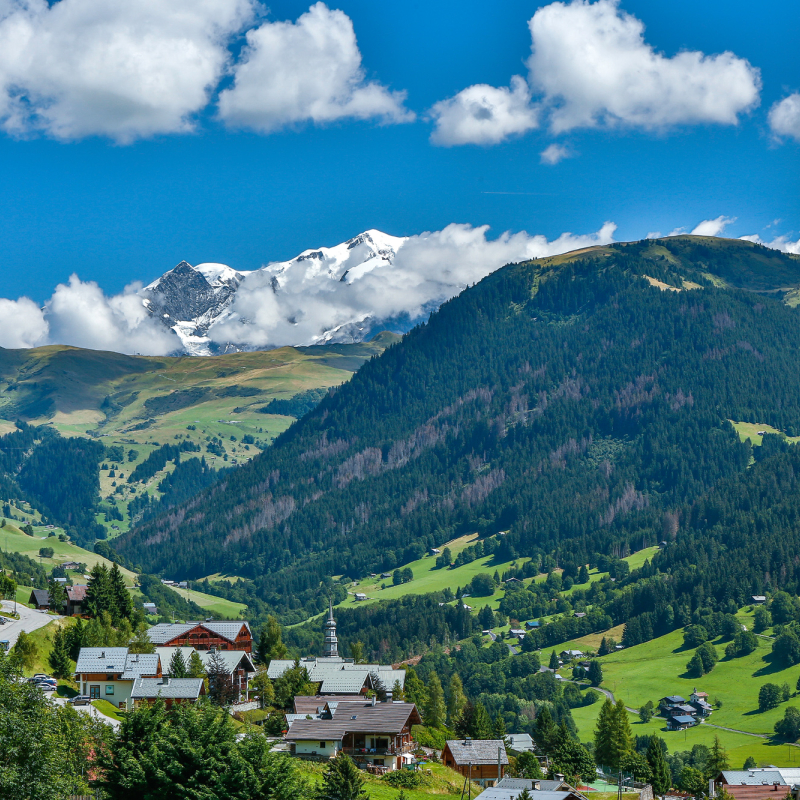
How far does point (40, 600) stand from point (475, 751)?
91050mm

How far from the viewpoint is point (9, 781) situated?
68312 millimetres

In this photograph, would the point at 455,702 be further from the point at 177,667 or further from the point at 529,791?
the point at 529,791

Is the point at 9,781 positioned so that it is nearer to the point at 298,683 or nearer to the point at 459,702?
the point at 298,683

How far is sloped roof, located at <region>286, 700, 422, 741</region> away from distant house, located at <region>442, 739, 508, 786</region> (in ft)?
21.7

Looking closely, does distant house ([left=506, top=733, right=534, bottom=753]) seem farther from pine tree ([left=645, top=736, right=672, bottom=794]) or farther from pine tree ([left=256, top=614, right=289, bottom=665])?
pine tree ([left=256, top=614, right=289, bottom=665])

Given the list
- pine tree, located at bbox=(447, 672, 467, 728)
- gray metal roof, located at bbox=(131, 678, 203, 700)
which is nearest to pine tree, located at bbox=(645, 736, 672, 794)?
pine tree, located at bbox=(447, 672, 467, 728)

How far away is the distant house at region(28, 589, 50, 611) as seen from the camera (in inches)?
7485

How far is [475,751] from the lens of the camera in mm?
129125

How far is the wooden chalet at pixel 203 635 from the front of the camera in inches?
6737

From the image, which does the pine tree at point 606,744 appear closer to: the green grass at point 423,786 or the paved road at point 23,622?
the green grass at point 423,786

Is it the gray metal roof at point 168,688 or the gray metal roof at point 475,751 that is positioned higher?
the gray metal roof at point 168,688

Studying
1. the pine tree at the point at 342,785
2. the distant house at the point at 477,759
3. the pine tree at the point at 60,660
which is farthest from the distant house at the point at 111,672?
the pine tree at the point at 342,785

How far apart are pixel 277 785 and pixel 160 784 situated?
303 inches

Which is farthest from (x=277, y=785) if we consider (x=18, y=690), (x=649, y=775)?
(x=649, y=775)
